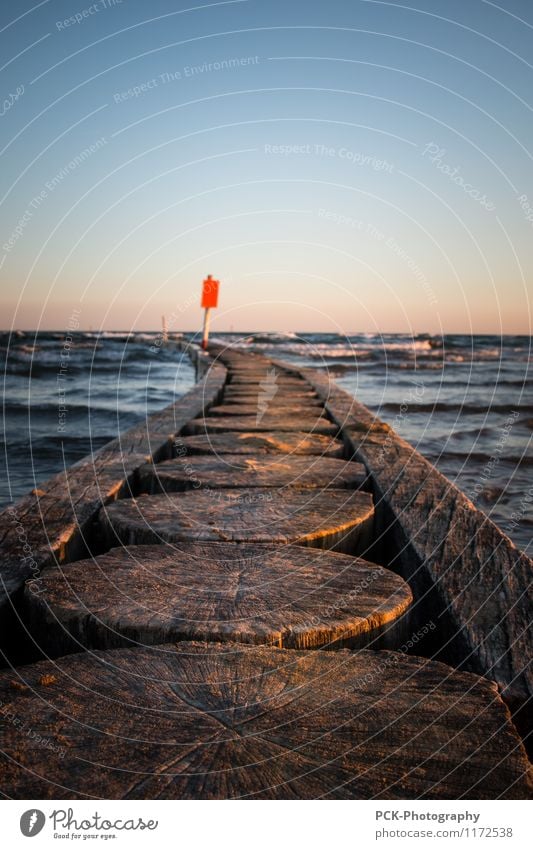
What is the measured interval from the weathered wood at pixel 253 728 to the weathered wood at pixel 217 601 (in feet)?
0.30

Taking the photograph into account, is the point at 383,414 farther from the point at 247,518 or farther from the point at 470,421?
the point at 247,518

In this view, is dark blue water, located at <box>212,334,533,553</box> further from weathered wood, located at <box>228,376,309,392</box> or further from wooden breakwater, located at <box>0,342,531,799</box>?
wooden breakwater, located at <box>0,342,531,799</box>

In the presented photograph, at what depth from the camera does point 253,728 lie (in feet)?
4.05

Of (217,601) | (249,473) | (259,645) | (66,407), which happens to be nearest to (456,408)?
(66,407)

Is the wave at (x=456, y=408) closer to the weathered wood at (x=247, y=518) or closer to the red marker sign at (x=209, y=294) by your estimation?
the red marker sign at (x=209, y=294)

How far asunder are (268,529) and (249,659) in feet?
2.97

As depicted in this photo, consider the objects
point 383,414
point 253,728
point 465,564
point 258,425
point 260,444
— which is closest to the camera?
point 253,728

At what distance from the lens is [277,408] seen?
5863 mm

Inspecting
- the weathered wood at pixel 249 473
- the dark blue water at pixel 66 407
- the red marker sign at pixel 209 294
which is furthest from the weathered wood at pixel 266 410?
the red marker sign at pixel 209 294

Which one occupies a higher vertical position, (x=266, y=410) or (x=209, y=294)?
(x=209, y=294)

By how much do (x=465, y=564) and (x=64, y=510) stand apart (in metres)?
1.57

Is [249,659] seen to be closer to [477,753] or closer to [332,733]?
[332,733]

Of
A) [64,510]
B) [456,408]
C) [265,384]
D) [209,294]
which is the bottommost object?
[456,408]

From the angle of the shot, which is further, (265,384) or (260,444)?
(265,384)
